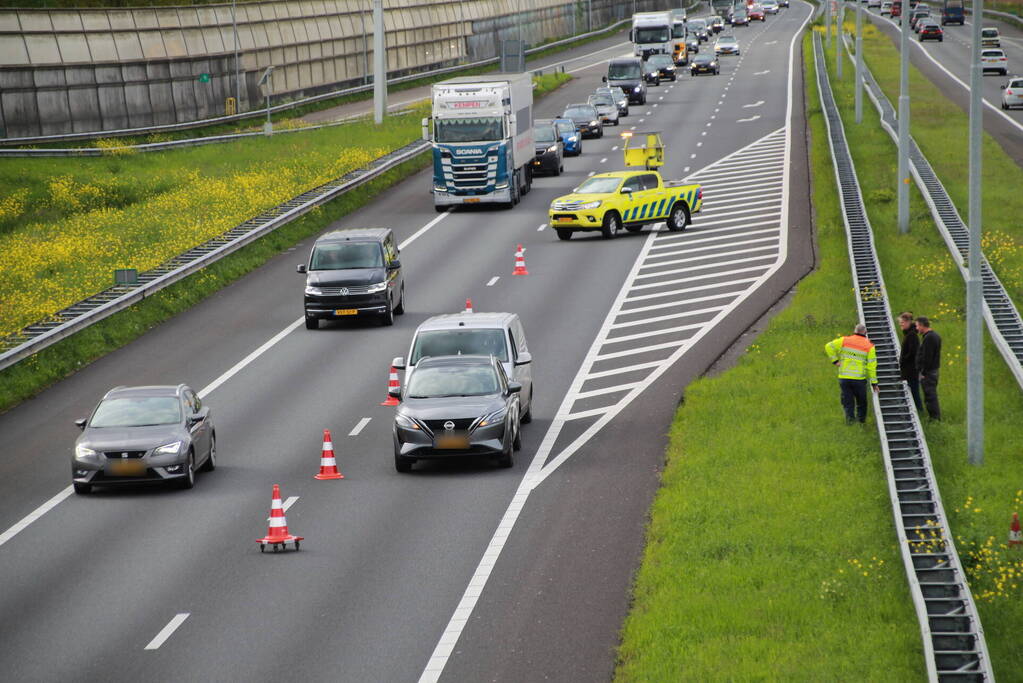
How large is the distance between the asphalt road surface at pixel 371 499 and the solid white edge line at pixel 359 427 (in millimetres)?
69

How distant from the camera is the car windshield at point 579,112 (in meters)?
71.9

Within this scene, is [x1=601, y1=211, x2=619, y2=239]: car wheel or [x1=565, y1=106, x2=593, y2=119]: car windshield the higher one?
[x1=565, y1=106, x2=593, y2=119]: car windshield

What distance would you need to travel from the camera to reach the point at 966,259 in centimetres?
3647

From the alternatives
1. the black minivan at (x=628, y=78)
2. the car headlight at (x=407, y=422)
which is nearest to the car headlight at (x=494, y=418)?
the car headlight at (x=407, y=422)

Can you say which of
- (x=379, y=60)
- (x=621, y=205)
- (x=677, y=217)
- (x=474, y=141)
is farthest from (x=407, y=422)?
(x=379, y=60)

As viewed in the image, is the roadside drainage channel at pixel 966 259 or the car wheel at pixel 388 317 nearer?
the roadside drainage channel at pixel 966 259

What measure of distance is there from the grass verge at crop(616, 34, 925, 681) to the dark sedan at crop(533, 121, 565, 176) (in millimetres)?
32027

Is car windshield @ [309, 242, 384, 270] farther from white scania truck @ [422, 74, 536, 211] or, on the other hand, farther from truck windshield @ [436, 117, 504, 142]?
truck windshield @ [436, 117, 504, 142]

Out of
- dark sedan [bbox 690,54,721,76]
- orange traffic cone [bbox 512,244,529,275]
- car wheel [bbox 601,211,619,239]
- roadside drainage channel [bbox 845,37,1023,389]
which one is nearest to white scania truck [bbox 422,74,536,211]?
car wheel [bbox 601,211,619,239]

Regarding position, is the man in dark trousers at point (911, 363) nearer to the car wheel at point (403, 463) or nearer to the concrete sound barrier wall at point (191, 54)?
the car wheel at point (403, 463)

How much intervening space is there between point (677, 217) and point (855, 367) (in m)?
23.6

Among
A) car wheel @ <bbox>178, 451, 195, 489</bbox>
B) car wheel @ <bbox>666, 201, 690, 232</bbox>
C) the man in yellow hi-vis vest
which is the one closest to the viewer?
car wheel @ <bbox>178, 451, 195, 489</bbox>

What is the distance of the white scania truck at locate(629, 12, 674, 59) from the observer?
101500mm

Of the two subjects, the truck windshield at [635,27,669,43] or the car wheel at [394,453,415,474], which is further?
the truck windshield at [635,27,669,43]
